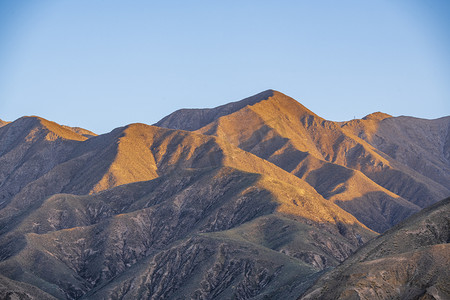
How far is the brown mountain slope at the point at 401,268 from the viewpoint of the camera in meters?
81.6

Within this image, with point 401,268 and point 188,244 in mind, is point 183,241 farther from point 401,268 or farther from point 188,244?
point 401,268

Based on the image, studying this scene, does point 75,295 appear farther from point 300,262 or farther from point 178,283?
point 300,262

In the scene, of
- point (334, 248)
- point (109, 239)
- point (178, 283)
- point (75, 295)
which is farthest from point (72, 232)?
point (334, 248)

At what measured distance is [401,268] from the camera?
84812mm

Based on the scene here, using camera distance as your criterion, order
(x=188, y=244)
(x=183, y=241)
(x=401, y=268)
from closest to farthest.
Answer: (x=401, y=268) < (x=188, y=244) < (x=183, y=241)

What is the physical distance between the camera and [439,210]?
327 ft

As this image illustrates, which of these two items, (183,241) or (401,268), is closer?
(401,268)

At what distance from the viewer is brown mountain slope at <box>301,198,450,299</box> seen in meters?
81.6

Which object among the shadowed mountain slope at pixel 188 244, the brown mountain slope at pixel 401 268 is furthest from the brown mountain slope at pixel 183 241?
the brown mountain slope at pixel 401 268

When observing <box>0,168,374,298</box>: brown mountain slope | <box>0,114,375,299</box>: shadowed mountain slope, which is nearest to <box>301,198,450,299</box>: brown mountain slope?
<box>0,114,375,299</box>: shadowed mountain slope

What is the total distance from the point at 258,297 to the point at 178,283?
26.5m

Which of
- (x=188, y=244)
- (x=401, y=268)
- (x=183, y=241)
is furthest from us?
(x=183, y=241)

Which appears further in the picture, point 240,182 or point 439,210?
point 240,182

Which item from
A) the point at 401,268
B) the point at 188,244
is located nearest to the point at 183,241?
the point at 188,244
